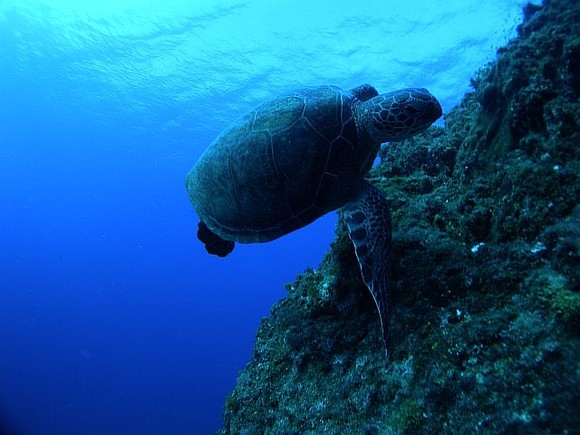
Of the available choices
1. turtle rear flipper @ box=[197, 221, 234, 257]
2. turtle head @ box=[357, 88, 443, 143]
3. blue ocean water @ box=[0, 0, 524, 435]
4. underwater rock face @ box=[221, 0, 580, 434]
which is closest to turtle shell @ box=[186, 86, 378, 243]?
turtle head @ box=[357, 88, 443, 143]

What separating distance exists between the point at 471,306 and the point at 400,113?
215 centimetres

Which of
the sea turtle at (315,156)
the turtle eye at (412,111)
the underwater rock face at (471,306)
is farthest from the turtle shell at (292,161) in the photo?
the underwater rock face at (471,306)

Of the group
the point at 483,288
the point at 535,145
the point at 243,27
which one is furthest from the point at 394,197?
the point at 243,27

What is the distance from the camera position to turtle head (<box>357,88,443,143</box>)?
376cm

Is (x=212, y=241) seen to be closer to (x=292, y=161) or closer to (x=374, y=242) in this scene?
(x=292, y=161)

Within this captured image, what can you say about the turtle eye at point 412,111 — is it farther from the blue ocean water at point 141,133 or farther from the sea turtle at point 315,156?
the blue ocean water at point 141,133

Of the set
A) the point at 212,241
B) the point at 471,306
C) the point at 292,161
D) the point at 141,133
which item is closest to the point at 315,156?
the point at 292,161

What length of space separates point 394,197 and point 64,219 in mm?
139147

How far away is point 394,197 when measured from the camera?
16.1ft

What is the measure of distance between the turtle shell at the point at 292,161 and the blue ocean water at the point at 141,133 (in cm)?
884

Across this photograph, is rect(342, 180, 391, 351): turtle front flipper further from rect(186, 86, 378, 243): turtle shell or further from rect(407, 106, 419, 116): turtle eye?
rect(407, 106, 419, 116): turtle eye

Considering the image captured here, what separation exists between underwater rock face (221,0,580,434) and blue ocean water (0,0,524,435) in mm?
9653

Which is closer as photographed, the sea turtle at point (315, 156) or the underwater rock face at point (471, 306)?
the underwater rock face at point (471, 306)

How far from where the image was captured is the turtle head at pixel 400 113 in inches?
148
